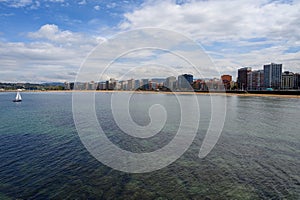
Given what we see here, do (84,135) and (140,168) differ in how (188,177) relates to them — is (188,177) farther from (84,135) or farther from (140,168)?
(84,135)

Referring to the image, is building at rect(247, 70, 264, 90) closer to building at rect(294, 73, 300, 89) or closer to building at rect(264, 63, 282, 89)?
building at rect(264, 63, 282, 89)

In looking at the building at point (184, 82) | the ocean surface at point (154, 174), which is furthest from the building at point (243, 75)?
the ocean surface at point (154, 174)

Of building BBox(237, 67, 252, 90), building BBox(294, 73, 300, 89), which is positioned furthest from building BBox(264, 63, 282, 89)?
building BBox(237, 67, 252, 90)

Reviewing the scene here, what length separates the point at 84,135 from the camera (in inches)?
736

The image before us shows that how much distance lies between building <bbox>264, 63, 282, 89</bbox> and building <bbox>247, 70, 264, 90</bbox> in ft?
9.86

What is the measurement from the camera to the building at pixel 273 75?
163 metres

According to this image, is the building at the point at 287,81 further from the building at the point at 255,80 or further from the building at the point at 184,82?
the building at the point at 184,82

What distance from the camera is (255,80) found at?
17562 cm

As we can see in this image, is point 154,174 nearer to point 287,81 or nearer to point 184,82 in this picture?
point 184,82

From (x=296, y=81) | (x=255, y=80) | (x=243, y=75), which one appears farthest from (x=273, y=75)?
(x=243, y=75)

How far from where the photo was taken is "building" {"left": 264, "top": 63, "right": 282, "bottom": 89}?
6427 inches

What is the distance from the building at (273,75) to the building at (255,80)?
3.01 meters

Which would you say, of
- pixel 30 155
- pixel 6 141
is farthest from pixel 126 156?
pixel 6 141

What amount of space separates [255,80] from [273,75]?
521 inches
